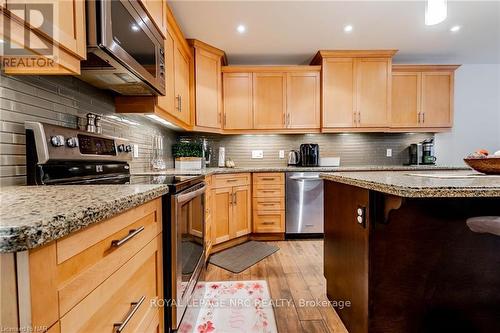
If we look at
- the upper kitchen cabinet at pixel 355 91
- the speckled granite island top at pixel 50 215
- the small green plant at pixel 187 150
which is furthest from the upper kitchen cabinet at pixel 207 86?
the speckled granite island top at pixel 50 215

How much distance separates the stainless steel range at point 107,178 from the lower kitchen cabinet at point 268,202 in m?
1.50

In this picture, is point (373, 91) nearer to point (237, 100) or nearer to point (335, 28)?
point (335, 28)

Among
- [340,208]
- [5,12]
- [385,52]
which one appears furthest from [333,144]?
[5,12]

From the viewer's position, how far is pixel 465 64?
353cm

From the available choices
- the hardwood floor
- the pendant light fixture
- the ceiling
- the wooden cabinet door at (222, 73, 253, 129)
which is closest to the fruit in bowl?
the pendant light fixture

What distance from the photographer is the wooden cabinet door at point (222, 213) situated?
258 cm

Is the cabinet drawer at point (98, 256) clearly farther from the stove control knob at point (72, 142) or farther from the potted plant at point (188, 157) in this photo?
the potted plant at point (188, 157)

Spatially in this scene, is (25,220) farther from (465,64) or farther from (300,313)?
(465,64)

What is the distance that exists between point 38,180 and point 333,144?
3.30 metres

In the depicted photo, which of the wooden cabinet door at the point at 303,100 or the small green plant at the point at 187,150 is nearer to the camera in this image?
the small green plant at the point at 187,150

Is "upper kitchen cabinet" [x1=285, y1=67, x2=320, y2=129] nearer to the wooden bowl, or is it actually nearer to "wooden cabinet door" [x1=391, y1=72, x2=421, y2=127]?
"wooden cabinet door" [x1=391, y1=72, x2=421, y2=127]

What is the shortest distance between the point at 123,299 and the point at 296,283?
5.06ft

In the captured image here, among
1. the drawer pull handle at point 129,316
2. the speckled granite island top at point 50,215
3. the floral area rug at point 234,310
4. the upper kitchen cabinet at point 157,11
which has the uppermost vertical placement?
the upper kitchen cabinet at point 157,11

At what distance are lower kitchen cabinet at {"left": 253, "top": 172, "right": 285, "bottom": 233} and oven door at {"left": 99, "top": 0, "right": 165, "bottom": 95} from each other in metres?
1.68
